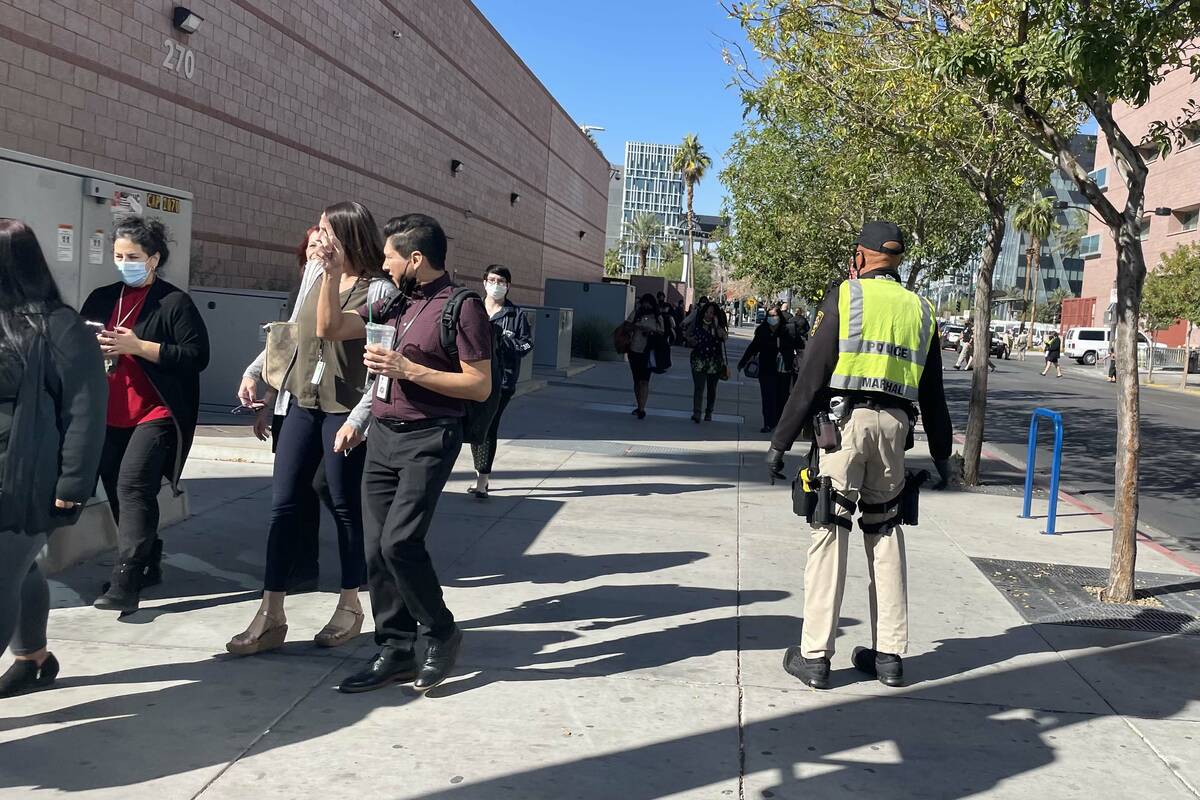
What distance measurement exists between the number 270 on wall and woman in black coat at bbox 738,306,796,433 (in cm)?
728

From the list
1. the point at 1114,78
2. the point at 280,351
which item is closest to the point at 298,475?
the point at 280,351

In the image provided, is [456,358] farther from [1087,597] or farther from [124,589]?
[1087,597]

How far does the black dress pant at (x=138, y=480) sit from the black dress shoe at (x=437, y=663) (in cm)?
158

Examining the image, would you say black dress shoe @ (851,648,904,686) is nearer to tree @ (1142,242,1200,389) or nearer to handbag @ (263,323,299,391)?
handbag @ (263,323,299,391)

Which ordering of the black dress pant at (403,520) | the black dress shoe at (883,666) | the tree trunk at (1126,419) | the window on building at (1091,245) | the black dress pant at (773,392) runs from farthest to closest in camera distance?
the window on building at (1091,245) < the black dress pant at (773,392) < the tree trunk at (1126,419) < the black dress shoe at (883,666) < the black dress pant at (403,520)

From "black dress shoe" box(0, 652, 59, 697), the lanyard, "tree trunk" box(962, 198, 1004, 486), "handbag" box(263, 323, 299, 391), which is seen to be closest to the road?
"tree trunk" box(962, 198, 1004, 486)

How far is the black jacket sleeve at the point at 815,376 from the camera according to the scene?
474cm

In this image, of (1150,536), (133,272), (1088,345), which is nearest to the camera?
(133,272)

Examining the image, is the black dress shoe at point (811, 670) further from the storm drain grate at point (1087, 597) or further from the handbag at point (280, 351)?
the handbag at point (280, 351)

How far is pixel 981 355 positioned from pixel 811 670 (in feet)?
25.0

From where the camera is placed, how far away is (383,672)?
449cm

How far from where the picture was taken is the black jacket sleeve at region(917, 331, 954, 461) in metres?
4.89

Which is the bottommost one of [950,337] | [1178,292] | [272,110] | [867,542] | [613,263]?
[867,542]

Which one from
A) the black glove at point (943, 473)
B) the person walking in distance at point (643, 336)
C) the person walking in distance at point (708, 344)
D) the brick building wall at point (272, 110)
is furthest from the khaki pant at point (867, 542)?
the person walking in distance at point (643, 336)
